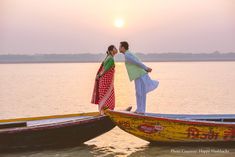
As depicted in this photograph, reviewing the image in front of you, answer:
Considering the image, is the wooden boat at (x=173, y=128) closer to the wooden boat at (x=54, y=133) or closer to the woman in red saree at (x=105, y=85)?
the wooden boat at (x=54, y=133)

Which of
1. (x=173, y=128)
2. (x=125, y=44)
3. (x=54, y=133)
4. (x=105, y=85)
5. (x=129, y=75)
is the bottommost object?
(x=54, y=133)

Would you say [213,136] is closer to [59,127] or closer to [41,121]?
[59,127]

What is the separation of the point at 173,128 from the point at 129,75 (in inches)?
61.3

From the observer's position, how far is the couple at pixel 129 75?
10414 mm

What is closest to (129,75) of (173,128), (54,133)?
(173,128)

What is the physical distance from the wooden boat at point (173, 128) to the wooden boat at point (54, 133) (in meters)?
0.49

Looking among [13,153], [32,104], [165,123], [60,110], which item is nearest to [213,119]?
[165,123]

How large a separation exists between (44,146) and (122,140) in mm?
2658

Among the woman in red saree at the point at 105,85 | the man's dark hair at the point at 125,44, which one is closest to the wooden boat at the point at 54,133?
the woman in red saree at the point at 105,85

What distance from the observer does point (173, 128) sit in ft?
32.9

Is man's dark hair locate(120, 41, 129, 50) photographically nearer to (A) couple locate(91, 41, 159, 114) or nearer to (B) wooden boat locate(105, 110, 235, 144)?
(A) couple locate(91, 41, 159, 114)

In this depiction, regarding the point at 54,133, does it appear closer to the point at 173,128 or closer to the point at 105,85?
the point at 105,85

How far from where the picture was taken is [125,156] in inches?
408

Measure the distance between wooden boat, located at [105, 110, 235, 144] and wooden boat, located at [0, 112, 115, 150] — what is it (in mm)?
488
